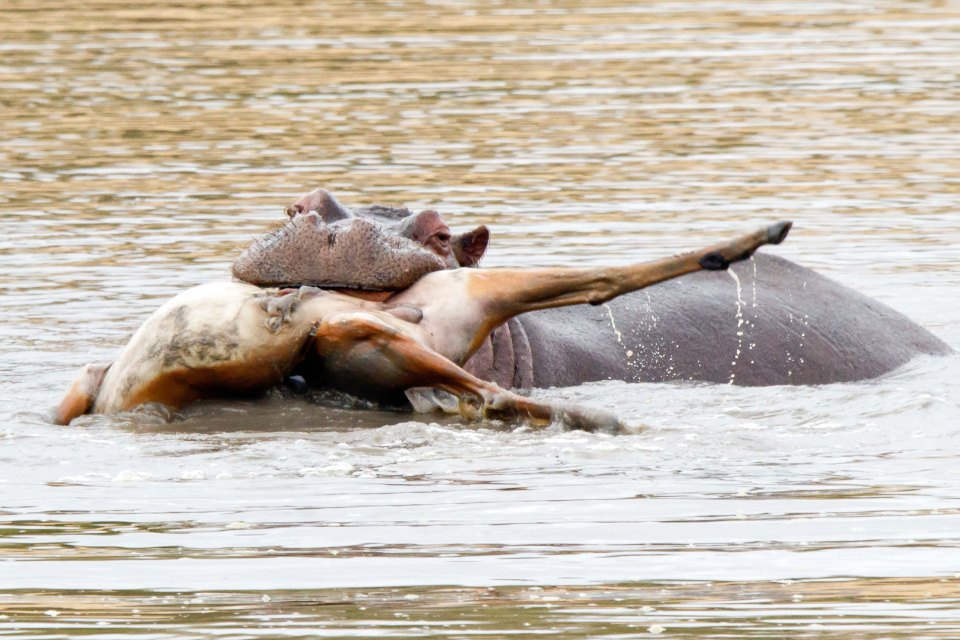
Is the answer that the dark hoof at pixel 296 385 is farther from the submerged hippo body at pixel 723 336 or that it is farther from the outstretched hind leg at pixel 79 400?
the submerged hippo body at pixel 723 336

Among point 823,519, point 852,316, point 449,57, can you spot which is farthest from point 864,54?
point 823,519

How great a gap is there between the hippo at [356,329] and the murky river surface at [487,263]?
4.3 inches

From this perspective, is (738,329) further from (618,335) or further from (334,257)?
(334,257)

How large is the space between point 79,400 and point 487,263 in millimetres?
4146

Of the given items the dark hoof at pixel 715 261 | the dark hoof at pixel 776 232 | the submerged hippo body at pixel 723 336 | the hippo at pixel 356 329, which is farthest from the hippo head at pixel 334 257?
the dark hoof at pixel 776 232

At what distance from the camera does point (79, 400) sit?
7164 mm

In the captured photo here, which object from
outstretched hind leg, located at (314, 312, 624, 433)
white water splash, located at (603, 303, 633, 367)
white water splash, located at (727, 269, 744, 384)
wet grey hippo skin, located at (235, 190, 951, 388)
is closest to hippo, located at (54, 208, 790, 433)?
outstretched hind leg, located at (314, 312, 624, 433)

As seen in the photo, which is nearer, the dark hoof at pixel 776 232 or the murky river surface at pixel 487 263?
the murky river surface at pixel 487 263

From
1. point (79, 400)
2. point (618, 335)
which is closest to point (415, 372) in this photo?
point (79, 400)

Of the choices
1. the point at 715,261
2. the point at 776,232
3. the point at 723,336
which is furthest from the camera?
the point at 723,336

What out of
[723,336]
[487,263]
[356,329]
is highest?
[356,329]

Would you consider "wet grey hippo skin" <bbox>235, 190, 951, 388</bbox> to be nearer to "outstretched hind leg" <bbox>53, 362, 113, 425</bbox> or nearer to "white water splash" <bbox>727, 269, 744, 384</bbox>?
"white water splash" <bbox>727, 269, 744, 384</bbox>

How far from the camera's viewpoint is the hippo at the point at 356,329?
6.69 meters

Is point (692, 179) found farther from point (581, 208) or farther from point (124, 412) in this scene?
point (124, 412)
